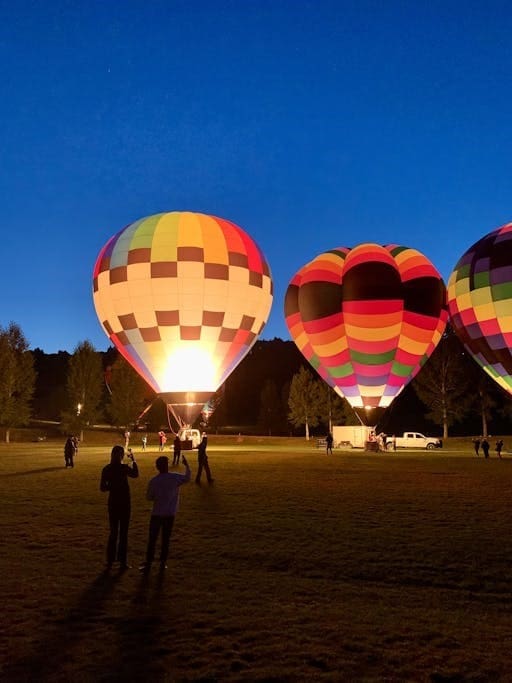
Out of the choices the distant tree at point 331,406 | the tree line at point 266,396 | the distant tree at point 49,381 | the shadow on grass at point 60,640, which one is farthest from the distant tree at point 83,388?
the shadow on grass at point 60,640

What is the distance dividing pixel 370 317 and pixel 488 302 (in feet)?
19.3

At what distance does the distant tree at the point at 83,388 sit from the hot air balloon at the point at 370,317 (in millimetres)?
29756

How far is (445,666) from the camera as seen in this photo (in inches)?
173

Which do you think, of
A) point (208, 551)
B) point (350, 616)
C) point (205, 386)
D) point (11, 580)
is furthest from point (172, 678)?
point (205, 386)

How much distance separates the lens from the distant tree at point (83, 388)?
Result: 52750mm

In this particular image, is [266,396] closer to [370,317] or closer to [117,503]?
[370,317]

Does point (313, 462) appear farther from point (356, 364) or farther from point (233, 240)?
point (233, 240)

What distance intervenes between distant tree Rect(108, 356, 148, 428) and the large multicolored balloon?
106 ft

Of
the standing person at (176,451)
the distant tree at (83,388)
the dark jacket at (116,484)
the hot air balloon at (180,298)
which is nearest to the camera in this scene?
the dark jacket at (116,484)

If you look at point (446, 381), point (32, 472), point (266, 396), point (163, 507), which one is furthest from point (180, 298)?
point (266, 396)

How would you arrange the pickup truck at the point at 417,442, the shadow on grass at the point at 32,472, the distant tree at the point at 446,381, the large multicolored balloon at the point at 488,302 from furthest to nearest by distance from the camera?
the distant tree at the point at 446,381 < the pickup truck at the point at 417,442 < the large multicolored balloon at the point at 488,302 < the shadow on grass at the point at 32,472

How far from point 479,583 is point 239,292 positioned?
64.7 feet

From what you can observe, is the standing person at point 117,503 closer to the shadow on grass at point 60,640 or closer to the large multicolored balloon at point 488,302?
the shadow on grass at point 60,640

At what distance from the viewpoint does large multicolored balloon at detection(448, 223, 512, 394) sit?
2781 cm
